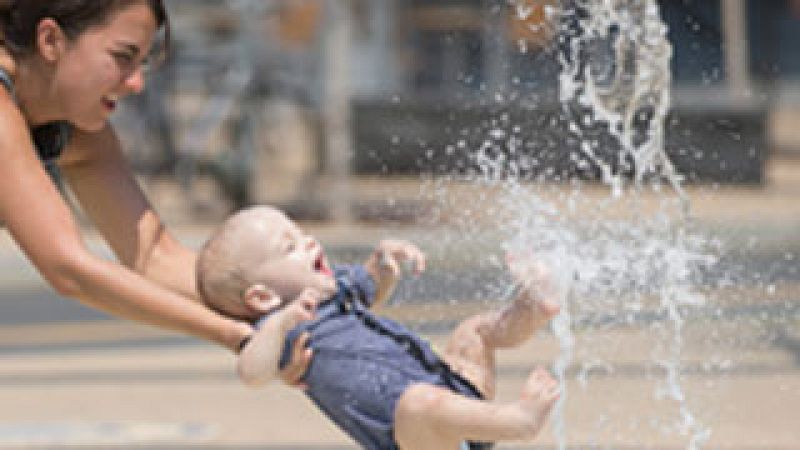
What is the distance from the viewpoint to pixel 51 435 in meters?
5.21

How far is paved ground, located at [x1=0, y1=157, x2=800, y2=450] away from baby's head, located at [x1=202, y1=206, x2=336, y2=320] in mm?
816

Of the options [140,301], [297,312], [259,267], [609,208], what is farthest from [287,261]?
[609,208]

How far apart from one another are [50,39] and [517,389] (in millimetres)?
2647

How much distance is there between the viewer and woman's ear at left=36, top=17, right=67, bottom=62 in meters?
3.08

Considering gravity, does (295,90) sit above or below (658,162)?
below

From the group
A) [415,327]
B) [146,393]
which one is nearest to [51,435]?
[146,393]

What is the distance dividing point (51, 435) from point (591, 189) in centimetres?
193

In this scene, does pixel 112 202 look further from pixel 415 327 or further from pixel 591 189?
pixel 591 189

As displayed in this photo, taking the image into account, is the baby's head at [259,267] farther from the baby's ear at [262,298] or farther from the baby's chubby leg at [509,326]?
the baby's chubby leg at [509,326]

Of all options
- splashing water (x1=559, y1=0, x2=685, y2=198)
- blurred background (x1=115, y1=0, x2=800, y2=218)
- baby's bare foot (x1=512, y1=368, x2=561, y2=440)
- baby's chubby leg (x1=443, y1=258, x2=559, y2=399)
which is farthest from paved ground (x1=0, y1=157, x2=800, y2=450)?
blurred background (x1=115, y1=0, x2=800, y2=218)

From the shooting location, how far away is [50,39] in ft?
10.2

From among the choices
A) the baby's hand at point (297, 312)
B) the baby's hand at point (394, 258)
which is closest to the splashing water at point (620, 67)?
the baby's hand at point (394, 258)

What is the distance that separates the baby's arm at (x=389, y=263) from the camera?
3230 millimetres

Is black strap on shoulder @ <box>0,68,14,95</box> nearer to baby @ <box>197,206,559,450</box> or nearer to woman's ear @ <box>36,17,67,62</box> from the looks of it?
woman's ear @ <box>36,17,67,62</box>
